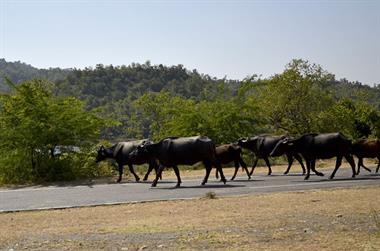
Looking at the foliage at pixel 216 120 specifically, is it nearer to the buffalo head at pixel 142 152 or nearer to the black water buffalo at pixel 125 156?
the black water buffalo at pixel 125 156

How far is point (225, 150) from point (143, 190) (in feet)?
18.4

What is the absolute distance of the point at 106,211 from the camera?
14.5 meters

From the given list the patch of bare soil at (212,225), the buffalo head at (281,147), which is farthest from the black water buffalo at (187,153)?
the buffalo head at (281,147)

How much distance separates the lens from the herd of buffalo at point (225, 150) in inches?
802

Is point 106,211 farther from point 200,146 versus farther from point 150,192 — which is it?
point 200,146

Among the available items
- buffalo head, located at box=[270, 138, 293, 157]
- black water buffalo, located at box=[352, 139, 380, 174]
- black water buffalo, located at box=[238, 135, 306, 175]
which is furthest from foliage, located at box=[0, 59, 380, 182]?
black water buffalo, located at box=[352, 139, 380, 174]

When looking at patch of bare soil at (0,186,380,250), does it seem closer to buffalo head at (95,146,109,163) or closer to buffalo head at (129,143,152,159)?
buffalo head at (129,143,152,159)

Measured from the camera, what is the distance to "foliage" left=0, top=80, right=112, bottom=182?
2530cm

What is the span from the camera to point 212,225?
11.3m

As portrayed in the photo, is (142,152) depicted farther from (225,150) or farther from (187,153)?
(225,150)

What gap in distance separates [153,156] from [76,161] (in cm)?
628

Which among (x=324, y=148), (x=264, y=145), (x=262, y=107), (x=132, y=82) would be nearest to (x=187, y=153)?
(x=324, y=148)

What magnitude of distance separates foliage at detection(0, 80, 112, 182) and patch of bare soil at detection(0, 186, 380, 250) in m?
10.9

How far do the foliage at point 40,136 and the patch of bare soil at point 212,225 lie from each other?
10.9 m
